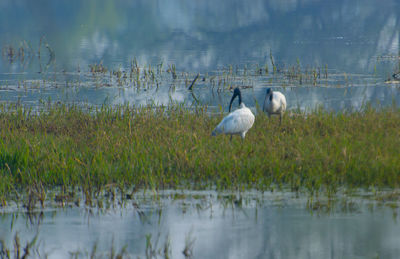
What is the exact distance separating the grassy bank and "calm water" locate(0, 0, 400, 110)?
2936 mm

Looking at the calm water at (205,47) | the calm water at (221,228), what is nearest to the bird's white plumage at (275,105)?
the calm water at (205,47)

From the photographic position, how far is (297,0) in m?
53.9

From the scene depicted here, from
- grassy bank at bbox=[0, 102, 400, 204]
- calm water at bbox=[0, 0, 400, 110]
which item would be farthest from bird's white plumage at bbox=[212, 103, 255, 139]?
calm water at bbox=[0, 0, 400, 110]

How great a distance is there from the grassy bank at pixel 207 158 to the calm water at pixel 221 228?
18.0 inches

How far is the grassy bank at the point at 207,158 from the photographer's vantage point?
293 inches

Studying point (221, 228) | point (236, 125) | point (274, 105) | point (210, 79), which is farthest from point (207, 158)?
point (210, 79)

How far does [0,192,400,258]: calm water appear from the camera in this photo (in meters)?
5.78

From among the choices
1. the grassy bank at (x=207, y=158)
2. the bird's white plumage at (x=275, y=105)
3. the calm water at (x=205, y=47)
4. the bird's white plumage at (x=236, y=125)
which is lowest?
the grassy bank at (x=207, y=158)

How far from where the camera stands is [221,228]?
6270 mm

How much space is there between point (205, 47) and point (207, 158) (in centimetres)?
2005

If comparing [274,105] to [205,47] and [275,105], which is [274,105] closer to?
[275,105]

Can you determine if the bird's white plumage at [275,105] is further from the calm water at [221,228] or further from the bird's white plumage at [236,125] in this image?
the calm water at [221,228]

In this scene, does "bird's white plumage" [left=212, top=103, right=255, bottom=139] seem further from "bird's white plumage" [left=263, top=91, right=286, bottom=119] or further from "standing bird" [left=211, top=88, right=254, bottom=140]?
"bird's white plumage" [left=263, top=91, right=286, bottom=119]

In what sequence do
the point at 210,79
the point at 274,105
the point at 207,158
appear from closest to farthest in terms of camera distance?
the point at 207,158 < the point at 274,105 < the point at 210,79
